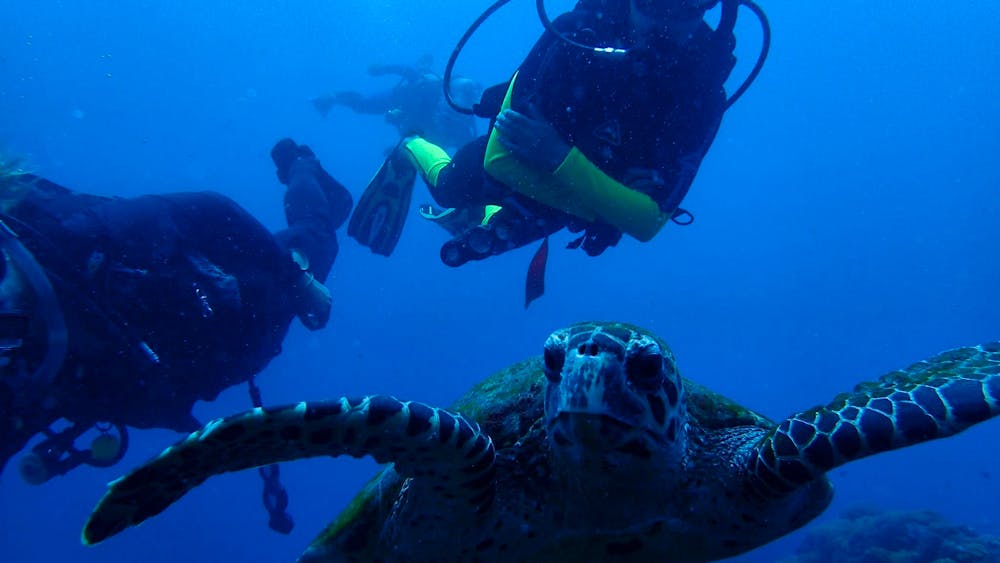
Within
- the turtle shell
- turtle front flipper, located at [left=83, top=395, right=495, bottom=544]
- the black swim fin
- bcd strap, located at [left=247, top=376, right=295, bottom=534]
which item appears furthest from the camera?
the black swim fin

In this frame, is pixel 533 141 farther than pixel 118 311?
Yes

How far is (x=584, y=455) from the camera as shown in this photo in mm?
1974

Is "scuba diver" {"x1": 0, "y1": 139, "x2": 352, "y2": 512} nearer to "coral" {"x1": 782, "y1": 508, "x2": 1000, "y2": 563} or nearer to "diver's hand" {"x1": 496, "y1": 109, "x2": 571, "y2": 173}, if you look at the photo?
"diver's hand" {"x1": 496, "y1": 109, "x2": 571, "y2": 173}

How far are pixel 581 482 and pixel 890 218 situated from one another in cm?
9617

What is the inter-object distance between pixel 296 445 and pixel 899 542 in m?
13.8

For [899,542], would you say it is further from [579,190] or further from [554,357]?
[554,357]

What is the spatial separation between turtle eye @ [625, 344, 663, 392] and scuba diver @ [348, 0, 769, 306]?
9.69ft

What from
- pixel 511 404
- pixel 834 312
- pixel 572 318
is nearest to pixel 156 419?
pixel 511 404

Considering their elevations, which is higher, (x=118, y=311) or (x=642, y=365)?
(x=118, y=311)

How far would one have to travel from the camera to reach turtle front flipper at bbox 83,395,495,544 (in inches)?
68.9

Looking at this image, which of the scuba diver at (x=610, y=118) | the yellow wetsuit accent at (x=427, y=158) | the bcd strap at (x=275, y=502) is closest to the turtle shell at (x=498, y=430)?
the scuba diver at (x=610, y=118)

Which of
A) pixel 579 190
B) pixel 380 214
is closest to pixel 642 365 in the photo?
pixel 579 190

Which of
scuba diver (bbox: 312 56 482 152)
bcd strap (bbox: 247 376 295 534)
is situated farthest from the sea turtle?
scuba diver (bbox: 312 56 482 152)

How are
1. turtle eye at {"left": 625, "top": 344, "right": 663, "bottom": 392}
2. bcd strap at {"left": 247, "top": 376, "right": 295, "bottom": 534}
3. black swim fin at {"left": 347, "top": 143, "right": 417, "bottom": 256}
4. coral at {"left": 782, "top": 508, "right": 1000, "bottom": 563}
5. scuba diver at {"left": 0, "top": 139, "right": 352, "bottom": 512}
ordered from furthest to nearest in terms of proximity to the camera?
coral at {"left": 782, "top": 508, "right": 1000, "bottom": 563}
black swim fin at {"left": 347, "top": 143, "right": 417, "bottom": 256}
bcd strap at {"left": 247, "top": 376, "right": 295, "bottom": 534}
scuba diver at {"left": 0, "top": 139, "right": 352, "bottom": 512}
turtle eye at {"left": 625, "top": 344, "right": 663, "bottom": 392}
